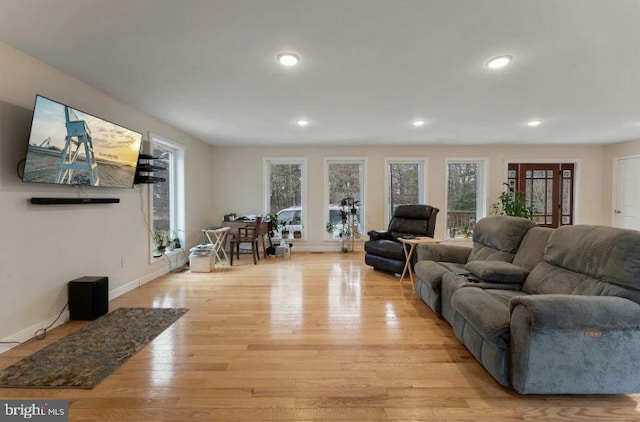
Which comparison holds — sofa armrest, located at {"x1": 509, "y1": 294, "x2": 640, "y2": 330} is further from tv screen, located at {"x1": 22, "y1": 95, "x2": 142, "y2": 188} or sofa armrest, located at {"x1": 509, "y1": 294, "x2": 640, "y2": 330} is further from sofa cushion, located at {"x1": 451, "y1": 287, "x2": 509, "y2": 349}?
tv screen, located at {"x1": 22, "y1": 95, "x2": 142, "y2": 188}

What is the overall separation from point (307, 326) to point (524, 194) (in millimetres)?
5825

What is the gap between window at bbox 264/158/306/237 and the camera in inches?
243

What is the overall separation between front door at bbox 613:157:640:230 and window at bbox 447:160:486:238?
2.62 metres

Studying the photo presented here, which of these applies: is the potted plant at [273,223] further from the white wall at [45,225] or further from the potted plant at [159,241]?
the white wall at [45,225]

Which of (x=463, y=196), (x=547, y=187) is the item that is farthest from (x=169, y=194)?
(x=547, y=187)

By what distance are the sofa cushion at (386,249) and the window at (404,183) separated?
5.83 feet

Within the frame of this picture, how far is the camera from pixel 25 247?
7.50ft

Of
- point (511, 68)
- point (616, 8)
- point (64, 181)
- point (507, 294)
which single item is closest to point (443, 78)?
point (511, 68)

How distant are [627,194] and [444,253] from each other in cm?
526

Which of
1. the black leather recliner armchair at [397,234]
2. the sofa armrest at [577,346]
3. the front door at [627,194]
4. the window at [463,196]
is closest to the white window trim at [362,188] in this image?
the black leather recliner armchair at [397,234]

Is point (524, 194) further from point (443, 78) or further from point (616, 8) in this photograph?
point (616, 8)

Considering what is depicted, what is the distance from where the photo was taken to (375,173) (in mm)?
6059

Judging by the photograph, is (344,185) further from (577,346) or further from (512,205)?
(577,346)
